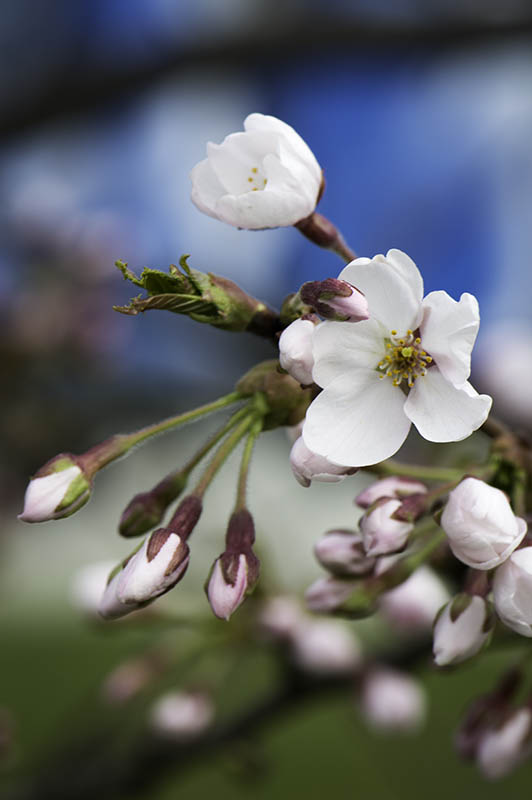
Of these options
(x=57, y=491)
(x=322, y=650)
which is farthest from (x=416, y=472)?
(x=322, y=650)

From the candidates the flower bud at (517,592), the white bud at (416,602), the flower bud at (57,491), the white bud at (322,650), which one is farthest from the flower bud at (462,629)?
the white bud at (322,650)

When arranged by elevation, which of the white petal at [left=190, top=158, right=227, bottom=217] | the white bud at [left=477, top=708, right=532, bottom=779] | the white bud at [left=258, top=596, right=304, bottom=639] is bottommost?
the white bud at [left=258, top=596, right=304, bottom=639]

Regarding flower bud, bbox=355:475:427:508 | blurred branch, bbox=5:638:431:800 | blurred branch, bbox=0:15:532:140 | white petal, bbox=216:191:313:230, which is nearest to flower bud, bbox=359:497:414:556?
flower bud, bbox=355:475:427:508

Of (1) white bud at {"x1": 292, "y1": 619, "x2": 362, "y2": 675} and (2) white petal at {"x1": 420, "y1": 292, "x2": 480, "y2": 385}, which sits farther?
(1) white bud at {"x1": 292, "y1": 619, "x2": 362, "y2": 675}

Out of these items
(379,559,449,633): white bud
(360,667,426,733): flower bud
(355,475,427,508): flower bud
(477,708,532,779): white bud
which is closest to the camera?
(355,475,427,508): flower bud

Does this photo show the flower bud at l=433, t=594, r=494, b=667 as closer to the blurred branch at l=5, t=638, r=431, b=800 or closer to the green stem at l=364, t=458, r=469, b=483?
the green stem at l=364, t=458, r=469, b=483

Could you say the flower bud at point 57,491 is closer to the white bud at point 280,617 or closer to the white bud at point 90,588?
the white bud at point 90,588

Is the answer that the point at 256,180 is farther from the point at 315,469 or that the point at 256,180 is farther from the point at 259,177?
the point at 315,469
